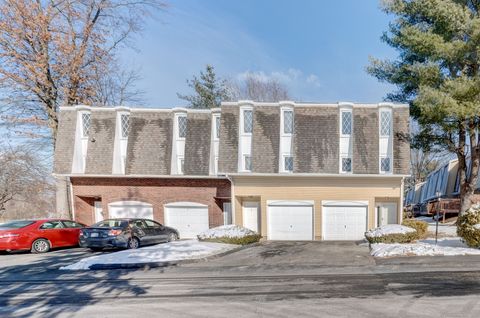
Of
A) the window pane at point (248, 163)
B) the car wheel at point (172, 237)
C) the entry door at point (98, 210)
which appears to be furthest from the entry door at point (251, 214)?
the entry door at point (98, 210)

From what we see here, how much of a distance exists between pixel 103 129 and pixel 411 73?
17.1 m

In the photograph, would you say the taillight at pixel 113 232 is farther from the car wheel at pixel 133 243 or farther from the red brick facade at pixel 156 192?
the red brick facade at pixel 156 192

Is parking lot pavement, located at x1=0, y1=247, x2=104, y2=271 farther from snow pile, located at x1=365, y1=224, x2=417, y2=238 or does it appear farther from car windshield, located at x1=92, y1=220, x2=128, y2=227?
snow pile, located at x1=365, y1=224, x2=417, y2=238

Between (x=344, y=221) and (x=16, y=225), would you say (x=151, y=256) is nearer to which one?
(x=16, y=225)

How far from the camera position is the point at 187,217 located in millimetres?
18188

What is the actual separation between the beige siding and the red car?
8.31 m

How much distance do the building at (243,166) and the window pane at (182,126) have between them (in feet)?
0.20

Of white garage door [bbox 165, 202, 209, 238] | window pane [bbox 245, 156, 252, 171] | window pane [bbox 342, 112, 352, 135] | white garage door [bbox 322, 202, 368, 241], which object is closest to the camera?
white garage door [bbox 322, 202, 368, 241]

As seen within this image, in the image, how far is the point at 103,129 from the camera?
18641 mm

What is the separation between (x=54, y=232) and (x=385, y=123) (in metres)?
17.4

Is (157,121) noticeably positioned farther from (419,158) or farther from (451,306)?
(419,158)

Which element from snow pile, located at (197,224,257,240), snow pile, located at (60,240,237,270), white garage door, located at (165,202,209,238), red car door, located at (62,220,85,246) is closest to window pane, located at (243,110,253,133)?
white garage door, located at (165,202,209,238)

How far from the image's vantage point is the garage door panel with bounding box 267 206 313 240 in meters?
17.2

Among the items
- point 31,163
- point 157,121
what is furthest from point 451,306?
point 31,163
